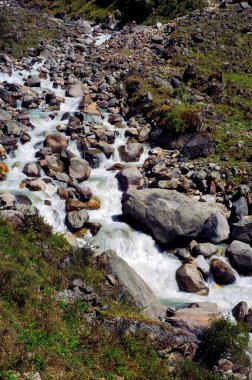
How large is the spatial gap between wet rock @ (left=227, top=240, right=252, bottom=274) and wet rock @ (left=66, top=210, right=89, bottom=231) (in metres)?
8.16

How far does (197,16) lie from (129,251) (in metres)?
45.8

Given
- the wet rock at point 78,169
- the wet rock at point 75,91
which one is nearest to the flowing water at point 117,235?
the wet rock at point 78,169

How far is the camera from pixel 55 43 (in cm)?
5066

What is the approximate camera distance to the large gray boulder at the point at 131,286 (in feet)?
55.9

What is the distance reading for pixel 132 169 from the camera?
27906mm

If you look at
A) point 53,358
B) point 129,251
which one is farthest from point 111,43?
point 53,358

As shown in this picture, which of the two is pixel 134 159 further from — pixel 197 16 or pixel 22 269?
pixel 197 16

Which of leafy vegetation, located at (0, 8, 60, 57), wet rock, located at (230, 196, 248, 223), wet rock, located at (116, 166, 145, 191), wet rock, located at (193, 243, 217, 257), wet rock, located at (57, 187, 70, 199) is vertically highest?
leafy vegetation, located at (0, 8, 60, 57)

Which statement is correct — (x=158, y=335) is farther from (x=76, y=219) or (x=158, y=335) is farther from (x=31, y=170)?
(x=31, y=170)

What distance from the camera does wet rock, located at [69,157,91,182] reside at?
26.9 meters

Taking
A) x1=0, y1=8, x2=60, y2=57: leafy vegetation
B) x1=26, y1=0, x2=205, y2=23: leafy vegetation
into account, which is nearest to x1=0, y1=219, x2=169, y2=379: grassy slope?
x1=0, y1=8, x2=60, y2=57: leafy vegetation

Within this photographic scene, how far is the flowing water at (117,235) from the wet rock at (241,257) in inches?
22.4

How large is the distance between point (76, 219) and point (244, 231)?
942cm

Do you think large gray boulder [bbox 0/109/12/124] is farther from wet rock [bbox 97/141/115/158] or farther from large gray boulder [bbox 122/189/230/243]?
large gray boulder [bbox 122/189/230/243]
